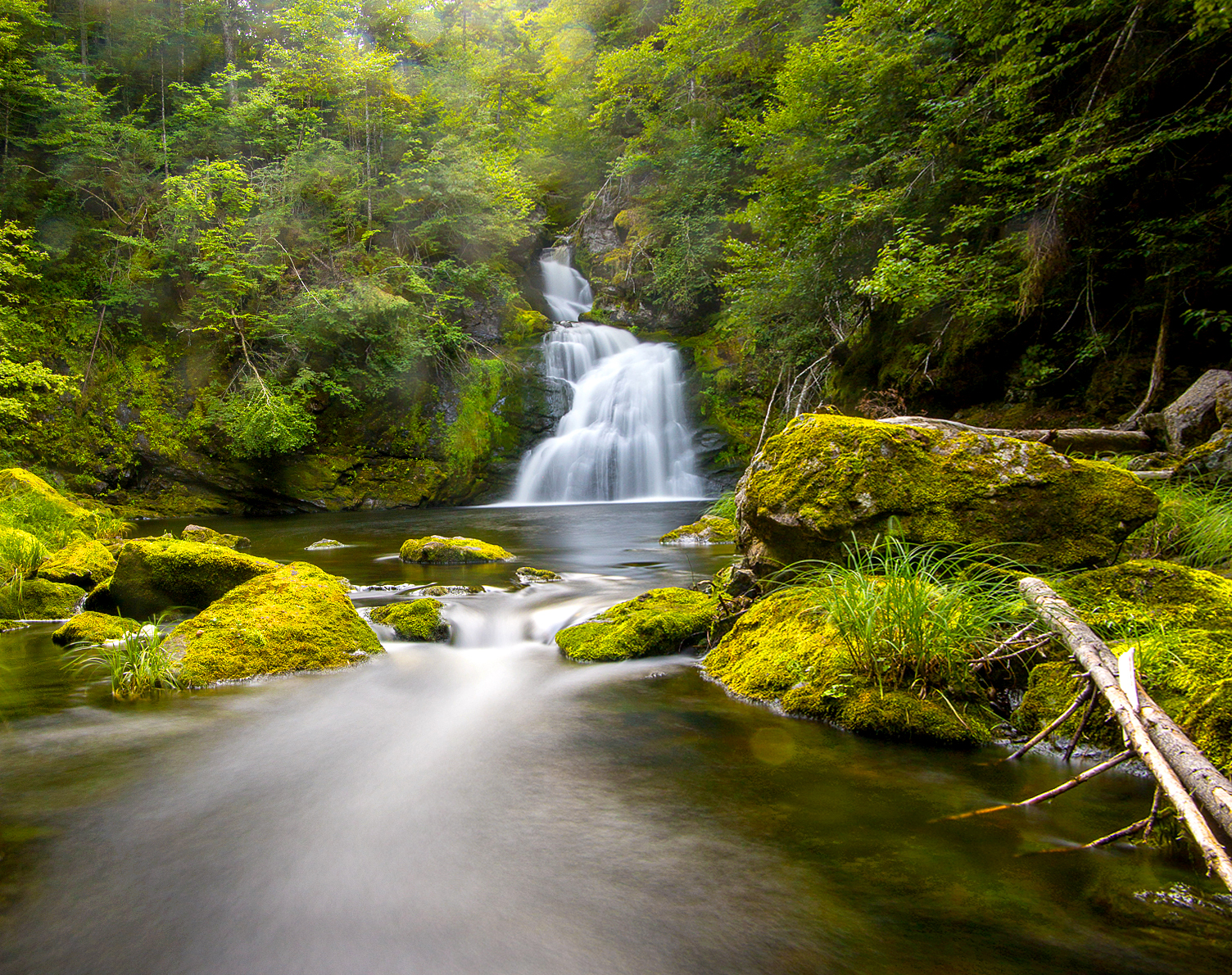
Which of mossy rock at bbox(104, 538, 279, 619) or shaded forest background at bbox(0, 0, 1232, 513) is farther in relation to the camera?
shaded forest background at bbox(0, 0, 1232, 513)

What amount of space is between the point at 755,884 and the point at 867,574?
2.33m

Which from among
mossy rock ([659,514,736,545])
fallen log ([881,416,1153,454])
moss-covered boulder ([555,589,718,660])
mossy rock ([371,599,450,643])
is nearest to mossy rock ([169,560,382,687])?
mossy rock ([371,599,450,643])

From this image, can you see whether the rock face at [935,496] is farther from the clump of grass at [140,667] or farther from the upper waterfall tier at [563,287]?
the upper waterfall tier at [563,287]

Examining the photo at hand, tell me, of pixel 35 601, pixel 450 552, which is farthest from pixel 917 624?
pixel 35 601

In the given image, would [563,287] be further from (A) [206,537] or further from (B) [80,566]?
(B) [80,566]

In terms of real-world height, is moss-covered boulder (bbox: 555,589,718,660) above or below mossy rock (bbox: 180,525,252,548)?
below

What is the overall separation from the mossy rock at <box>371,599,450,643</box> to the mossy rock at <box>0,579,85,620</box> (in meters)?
3.48

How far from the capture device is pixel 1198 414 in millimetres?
5961

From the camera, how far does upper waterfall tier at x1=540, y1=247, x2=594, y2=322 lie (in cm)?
2478

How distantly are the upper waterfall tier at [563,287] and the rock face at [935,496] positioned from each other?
68.1 feet

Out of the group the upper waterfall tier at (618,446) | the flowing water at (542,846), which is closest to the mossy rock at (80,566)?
the flowing water at (542,846)

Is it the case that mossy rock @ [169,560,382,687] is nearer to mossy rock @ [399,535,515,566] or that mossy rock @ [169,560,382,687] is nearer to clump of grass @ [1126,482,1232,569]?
Result: mossy rock @ [399,535,515,566]

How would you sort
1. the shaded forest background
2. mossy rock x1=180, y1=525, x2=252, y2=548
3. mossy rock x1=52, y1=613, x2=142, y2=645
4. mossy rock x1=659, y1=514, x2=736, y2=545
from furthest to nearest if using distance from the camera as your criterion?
mossy rock x1=659, y1=514, x2=736, y2=545, mossy rock x1=180, y1=525, x2=252, y2=548, the shaded forest background, mossy rock x1=52, y1=613, x2=142, y2=645

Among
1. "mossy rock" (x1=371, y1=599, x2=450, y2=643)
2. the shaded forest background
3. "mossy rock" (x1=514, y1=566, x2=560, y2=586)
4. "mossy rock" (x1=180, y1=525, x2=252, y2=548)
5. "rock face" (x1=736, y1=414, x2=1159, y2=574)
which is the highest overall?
the shaded forest background
